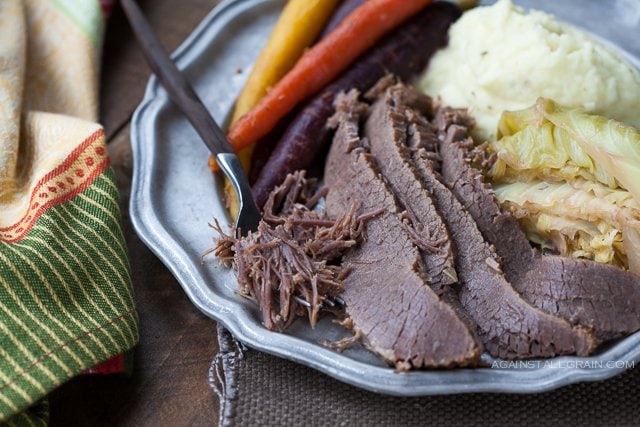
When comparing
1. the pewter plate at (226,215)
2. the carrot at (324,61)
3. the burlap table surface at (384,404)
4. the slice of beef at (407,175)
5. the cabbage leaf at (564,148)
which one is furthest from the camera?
the carrot at (324,61)

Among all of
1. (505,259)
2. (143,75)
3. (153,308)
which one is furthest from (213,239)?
(143,75)

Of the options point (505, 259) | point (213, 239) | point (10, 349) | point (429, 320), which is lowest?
point (505, 259)

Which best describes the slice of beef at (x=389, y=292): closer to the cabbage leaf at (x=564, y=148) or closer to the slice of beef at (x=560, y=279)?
the slice of beef at (x=560, y=279)

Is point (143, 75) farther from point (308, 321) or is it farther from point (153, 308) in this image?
point (308, 321)

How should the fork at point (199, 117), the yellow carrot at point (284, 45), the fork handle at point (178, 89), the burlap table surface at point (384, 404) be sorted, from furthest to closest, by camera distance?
1. the yellow carrot at point (284, 45)
2. the fork handle at point (178, 89)
3. the fork at point (199, 117)
4. the burlap table surface at point (384, 404)

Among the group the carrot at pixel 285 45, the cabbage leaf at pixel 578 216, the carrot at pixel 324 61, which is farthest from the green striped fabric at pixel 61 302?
the cabbage leaf at pixel 578 216

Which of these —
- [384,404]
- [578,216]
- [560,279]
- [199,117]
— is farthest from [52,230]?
[578,216]

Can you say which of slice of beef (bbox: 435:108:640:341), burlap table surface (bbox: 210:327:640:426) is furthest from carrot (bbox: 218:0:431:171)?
burlap table surface (bbox: 210:327:640:426)
